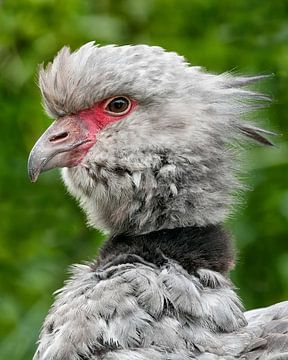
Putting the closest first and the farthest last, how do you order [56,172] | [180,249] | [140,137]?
[180,249] → [140,137] → [56,172]

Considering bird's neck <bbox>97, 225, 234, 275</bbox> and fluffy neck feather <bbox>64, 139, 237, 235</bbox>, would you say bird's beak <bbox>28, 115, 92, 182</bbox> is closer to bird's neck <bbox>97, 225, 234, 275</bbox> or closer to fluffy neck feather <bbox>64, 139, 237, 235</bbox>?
fluffy neck feather <bbox>64, 139, 237, 235</bbox>

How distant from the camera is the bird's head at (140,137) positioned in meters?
3.22

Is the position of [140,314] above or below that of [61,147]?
below

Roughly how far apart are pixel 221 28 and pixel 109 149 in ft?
5.96

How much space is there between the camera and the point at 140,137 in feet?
10.7

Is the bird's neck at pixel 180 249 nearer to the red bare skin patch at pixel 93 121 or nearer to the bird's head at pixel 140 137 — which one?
the bird's head at pixel 140 137

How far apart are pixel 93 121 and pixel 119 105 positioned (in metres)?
0.10

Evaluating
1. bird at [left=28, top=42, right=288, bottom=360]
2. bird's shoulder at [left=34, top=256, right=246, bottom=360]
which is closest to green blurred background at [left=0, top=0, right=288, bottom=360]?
bird at [left=28, top=42, right=288, bottom=360]

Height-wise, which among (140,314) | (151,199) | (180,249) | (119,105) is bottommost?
(140,314)

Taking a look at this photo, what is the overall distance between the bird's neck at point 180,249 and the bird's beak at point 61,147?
302 millimetres

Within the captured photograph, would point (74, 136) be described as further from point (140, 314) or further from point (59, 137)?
point (140, 314)

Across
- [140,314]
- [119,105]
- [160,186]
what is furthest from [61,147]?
[140,314]

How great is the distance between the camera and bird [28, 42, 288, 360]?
9.52 feet

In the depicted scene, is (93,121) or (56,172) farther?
(56,172)
